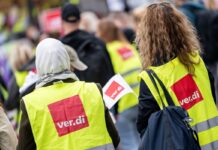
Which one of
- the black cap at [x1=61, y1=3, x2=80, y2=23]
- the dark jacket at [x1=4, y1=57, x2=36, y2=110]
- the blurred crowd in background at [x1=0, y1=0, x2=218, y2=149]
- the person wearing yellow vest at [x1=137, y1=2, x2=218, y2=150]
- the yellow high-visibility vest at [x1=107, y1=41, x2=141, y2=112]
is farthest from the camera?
the blurred crowd in background at [x1=0, y1=0, x2=218, y2=149]

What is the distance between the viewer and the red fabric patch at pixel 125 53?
1037cm

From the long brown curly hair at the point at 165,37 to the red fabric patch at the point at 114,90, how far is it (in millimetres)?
861

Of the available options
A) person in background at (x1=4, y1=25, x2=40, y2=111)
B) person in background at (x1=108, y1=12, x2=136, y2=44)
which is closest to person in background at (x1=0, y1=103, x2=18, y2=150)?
person in background at (x1=4, y1=25, x2=40, y2=111)

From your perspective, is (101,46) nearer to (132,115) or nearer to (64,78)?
(132,115)

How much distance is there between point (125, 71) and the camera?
10.2m

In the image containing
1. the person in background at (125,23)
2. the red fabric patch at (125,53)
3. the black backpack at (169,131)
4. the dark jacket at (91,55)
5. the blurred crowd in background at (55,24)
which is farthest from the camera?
the person in background at (125,23)

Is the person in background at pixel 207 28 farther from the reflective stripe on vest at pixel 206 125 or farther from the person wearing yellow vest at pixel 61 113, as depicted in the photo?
the person wearing yellow vest at pixel 61 113

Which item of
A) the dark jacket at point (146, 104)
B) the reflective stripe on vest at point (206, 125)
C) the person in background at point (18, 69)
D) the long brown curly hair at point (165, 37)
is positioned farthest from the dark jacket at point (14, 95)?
the reflective stripe on vest at point (206, 125)

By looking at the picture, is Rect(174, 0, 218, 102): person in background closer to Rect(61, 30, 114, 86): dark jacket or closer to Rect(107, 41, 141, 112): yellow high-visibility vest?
Rect(107, 41, 141, 112): yellow high-visibility vest

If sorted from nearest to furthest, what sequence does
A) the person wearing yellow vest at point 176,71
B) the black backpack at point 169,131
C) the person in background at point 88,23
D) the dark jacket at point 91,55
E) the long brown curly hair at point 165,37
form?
the black backpack at point 169,131 < the person wearing yellow vest at point 176,71 < the long brown curly hair at point 165,37 < the dark jacket at point 91,55 < the person in background at point 88,23

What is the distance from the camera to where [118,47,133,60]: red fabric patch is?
34.0 ft

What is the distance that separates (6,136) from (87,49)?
2.76 m

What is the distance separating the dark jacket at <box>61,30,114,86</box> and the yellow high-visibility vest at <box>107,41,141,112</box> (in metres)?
1.20

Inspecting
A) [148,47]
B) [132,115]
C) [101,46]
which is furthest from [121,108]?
[148,47]
